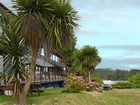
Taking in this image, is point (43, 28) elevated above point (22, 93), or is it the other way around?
point (43, 28)

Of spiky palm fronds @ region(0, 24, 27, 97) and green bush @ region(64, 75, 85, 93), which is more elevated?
spiky palm fronds @ region(0, 24, 27, 97)

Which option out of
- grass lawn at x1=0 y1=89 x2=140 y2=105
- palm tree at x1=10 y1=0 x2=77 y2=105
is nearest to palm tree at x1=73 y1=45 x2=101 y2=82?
grass lawn at x1=0 y1=89 x2=140 y2=105

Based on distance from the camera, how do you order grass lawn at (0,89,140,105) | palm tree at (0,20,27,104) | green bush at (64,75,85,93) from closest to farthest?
palm tree at (0,20,27,104), grass lawn at (0,89,140,105), green bush at (64,75,85,93)

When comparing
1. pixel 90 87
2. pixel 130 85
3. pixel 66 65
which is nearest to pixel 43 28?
pixel 90 87

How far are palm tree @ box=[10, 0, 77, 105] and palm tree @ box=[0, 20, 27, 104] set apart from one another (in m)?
0.36

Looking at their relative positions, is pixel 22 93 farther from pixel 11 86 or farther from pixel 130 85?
pixel 130 85

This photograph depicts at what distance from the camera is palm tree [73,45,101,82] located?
49031mm

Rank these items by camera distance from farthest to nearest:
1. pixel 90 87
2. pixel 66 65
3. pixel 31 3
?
pixel 66 65 < pixel 90 87 < pixel 31 3

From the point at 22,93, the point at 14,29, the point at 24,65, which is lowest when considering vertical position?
the point at 22,93

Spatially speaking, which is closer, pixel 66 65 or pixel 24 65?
pixel 24 65

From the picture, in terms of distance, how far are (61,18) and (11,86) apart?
474cm

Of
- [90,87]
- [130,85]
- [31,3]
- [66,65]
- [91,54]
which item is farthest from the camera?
[66,65]

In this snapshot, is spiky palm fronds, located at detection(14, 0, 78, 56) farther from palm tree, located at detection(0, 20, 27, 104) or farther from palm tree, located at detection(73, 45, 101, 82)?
palm tree, located at detection(73, 45, 101, 82)

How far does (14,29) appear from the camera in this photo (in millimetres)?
25688
